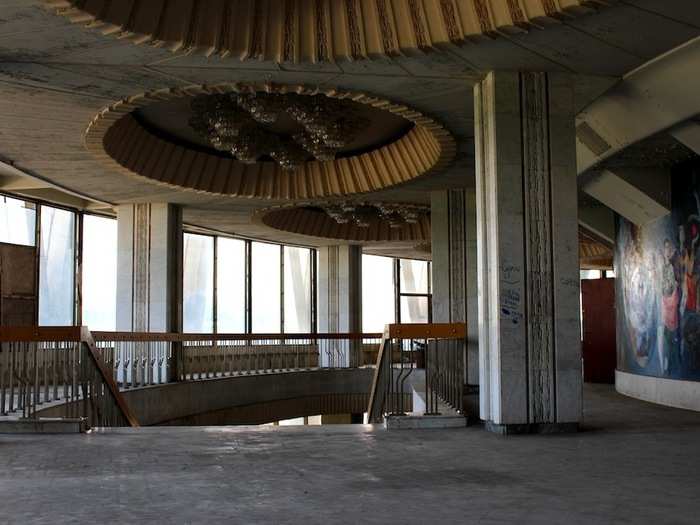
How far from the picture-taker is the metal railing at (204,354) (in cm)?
1570

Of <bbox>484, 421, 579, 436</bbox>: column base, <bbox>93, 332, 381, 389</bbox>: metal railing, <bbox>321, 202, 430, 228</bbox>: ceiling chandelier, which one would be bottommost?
<bbox>484, 421, 579, 436</bbox>: column base

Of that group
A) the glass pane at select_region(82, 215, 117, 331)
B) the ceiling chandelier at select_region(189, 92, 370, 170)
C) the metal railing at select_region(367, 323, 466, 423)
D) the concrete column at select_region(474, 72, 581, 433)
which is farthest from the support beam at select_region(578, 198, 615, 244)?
the glass pane at select_region(82, 215, 117, 331)

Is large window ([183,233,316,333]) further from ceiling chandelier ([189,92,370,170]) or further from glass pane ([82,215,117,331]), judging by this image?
ceiling chandelier ([189,92,370,170])

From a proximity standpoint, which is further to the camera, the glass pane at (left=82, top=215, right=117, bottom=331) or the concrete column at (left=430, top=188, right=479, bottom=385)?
the glass pane at (left=82, top=215, right=117, bottom=331)

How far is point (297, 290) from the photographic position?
29.2 meters

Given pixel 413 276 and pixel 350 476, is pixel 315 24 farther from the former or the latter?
pixel 413 276

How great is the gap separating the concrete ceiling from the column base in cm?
384

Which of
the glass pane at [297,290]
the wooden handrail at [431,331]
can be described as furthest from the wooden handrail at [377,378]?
the glass pane at [297,290]

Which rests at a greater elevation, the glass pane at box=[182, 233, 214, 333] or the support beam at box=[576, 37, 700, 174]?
the support beam at box=[576, 37, 700, 174]

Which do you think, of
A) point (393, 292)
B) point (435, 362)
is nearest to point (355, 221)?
point (393, 292)

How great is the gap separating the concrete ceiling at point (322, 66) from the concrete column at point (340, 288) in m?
13.8

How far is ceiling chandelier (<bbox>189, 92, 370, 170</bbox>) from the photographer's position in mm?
12016

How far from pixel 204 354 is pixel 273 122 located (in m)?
9.62

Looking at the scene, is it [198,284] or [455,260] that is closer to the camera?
[455,260]
